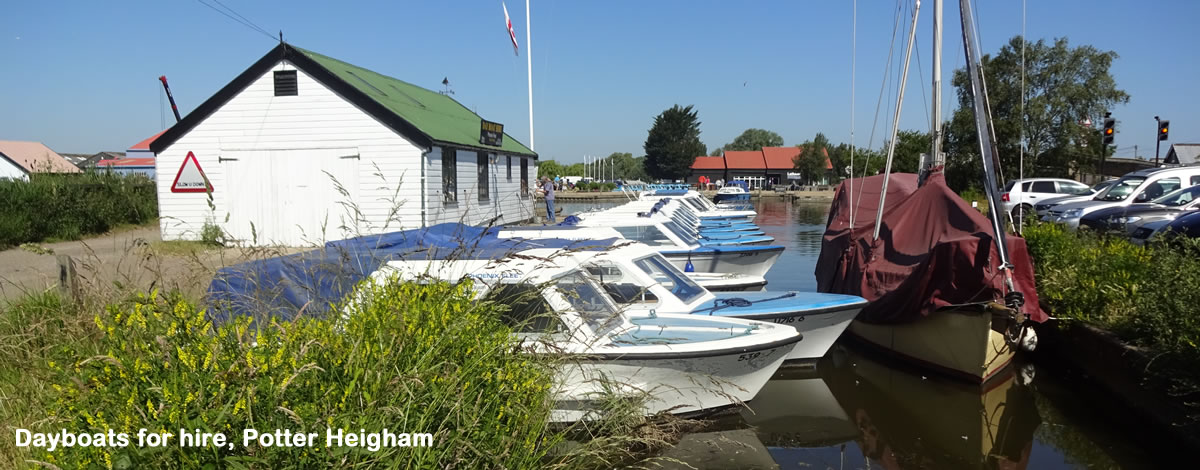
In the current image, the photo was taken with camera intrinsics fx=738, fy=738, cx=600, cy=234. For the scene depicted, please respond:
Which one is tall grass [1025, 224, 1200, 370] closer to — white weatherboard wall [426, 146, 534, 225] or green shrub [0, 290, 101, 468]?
green shrub [0, 290, 101, 468]

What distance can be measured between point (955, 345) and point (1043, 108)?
40.0 m

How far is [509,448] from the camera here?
3.89m

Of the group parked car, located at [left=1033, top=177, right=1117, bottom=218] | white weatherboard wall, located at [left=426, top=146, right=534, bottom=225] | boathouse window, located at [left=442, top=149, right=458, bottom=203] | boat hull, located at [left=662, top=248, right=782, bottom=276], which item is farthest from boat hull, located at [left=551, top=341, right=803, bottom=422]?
parked car, located at [left=1033, top=177, right=1117, bottom=218]

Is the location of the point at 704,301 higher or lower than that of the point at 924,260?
lower

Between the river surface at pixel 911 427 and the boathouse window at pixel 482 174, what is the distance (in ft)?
42.1

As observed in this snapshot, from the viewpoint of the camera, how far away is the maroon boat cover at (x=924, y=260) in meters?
9.02

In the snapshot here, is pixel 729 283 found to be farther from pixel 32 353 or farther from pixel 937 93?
pixel 32 353

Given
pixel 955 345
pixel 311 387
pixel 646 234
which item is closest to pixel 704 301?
pixel 955 345

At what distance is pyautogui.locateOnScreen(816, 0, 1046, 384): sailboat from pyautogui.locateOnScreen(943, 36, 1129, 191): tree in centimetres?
3302

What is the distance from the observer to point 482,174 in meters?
21.3

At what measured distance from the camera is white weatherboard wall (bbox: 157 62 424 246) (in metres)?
17.1

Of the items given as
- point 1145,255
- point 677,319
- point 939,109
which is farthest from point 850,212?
point 677,319

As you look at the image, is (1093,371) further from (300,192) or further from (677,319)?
(300,192)

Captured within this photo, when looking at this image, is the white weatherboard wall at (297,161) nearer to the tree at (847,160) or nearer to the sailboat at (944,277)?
the sailboat at (944,277)
